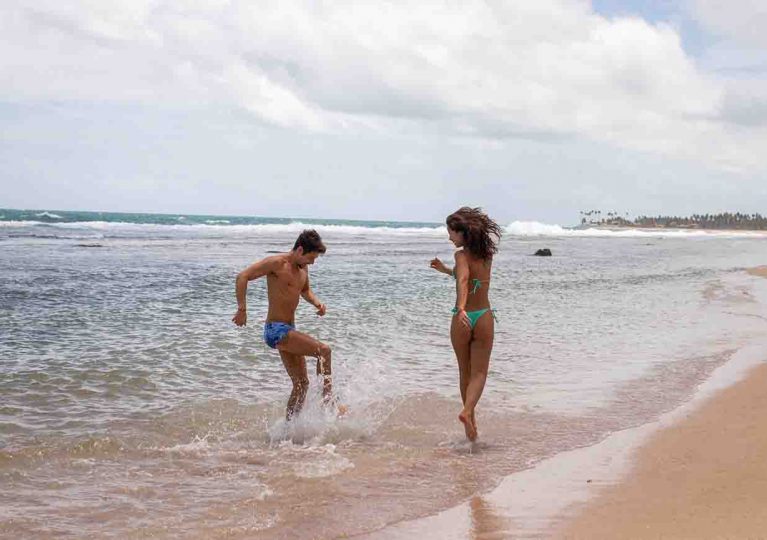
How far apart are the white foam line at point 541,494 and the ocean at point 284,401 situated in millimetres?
167

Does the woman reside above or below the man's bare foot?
above

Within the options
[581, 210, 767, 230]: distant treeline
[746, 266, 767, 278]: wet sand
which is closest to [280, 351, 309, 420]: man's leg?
[746, 266, 767, 278]: wet sand

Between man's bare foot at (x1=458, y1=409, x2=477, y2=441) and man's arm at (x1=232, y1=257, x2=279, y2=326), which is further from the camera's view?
man's arm at (x1=232, y1=257, x2=279, y2=326)

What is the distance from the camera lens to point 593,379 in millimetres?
8984

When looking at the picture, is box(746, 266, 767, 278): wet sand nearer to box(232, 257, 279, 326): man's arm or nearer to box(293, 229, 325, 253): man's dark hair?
box(293, 229, 325, 253): man's dark hair

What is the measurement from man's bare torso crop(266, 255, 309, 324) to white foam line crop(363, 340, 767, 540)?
100 inches

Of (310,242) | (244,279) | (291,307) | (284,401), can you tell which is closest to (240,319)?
(244,279)

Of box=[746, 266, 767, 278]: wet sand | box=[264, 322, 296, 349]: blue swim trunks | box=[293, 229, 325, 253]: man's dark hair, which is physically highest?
box=[293, 229, 325, 253]: man's dark hair

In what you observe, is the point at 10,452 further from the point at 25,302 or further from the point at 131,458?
the point at 25,302

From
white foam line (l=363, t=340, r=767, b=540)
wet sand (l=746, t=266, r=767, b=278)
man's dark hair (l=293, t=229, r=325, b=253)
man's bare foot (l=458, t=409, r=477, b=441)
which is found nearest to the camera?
white foam line (l=363, t=340, r=767, b=540)

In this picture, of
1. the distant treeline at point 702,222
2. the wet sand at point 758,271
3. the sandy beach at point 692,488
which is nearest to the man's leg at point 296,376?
the sandy beach at point 692,488

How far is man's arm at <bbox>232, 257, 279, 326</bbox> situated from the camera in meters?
6.32

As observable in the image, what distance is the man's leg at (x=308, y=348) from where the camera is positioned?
6.74 meters

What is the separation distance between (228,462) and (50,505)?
1.39 m
